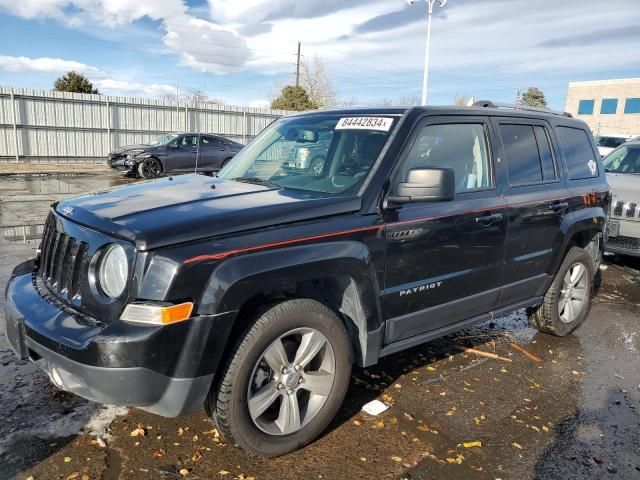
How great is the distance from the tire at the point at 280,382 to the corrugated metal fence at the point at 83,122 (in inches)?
787

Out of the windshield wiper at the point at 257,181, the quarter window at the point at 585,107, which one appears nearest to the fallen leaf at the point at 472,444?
the windshield wiper at the point at 257,181

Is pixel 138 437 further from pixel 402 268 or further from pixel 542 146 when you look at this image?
pixel 542 146

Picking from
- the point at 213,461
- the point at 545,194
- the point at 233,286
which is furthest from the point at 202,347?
the point at 545,194

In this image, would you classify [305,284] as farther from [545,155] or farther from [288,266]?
[545,155]

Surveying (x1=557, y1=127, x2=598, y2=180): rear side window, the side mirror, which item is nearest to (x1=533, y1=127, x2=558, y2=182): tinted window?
(x1=557, y1=127, x2=598, y2=180): rear side window

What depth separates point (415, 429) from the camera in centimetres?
329

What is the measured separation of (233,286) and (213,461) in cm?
105

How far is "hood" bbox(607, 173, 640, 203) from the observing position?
23.4 feet

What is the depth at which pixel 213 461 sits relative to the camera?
9.35 feet

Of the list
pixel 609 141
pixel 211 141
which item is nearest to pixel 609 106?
pixel 609 141

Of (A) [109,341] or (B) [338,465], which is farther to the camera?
(B) [338,465]

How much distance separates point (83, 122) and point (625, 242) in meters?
21.2

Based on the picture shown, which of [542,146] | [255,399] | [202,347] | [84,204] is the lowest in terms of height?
[255,399]

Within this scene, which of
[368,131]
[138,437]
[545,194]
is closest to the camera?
[138,437]
